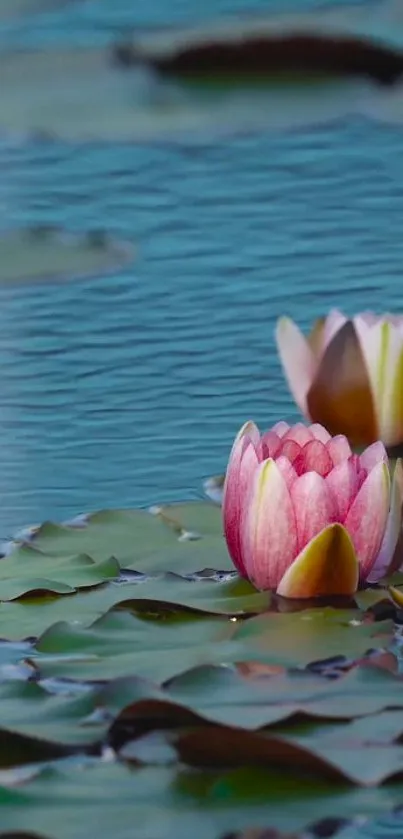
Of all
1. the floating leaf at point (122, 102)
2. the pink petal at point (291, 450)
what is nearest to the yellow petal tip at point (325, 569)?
the pink petal at point (291, 450)

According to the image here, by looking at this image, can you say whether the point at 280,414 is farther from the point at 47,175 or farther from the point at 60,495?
the point at 47,175

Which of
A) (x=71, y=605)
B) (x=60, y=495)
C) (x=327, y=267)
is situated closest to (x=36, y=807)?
(x=71, y=605)

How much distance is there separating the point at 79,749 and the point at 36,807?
84mm

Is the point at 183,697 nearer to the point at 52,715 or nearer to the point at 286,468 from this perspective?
the point at 52,715

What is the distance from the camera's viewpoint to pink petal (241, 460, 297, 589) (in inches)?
57.5

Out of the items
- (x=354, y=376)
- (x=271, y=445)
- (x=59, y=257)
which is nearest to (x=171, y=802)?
(x=271, y=445)

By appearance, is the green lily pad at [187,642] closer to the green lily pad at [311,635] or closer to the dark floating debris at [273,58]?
the green lily pad at [311,635]

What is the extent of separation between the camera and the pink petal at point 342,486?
147 centimetres

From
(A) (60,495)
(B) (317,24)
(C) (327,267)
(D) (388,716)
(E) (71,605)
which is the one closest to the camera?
(D) (388,716)

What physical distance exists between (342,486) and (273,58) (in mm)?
2425

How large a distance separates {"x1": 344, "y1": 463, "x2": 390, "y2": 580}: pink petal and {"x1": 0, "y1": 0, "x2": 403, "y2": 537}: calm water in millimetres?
332

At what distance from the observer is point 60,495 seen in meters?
1.80

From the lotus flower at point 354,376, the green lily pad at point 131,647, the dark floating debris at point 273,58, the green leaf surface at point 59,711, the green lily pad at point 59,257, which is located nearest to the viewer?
the green leaf surface at point 59,711

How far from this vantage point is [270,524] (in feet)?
4.80
